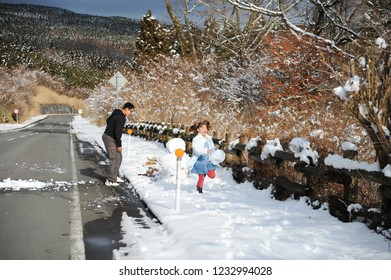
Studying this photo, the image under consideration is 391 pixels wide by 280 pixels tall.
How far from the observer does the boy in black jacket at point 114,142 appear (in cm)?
951

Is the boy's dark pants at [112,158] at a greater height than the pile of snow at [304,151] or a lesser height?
lesser

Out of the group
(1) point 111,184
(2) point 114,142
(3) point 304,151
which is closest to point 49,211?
(1) point 111,184

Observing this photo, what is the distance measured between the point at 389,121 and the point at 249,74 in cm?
1324

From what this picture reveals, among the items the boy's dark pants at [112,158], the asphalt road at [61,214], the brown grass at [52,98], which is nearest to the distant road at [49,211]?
the asphalt road at [61,214]

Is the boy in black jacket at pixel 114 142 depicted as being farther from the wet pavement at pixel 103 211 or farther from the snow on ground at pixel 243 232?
the snow on ground at pixel 243 232

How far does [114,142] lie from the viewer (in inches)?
383

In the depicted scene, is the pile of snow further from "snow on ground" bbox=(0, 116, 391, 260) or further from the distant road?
the distant road

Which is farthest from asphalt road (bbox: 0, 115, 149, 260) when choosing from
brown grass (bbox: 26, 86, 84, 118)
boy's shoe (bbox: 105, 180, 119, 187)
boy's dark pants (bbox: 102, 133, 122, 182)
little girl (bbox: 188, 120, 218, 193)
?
brown grass (bbox: 26, 86, 84, 118)

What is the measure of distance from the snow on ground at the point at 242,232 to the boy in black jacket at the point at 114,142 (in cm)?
165

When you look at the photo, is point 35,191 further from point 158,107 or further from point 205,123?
point 158,107

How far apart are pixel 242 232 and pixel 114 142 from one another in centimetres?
520

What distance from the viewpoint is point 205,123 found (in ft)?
26.6
